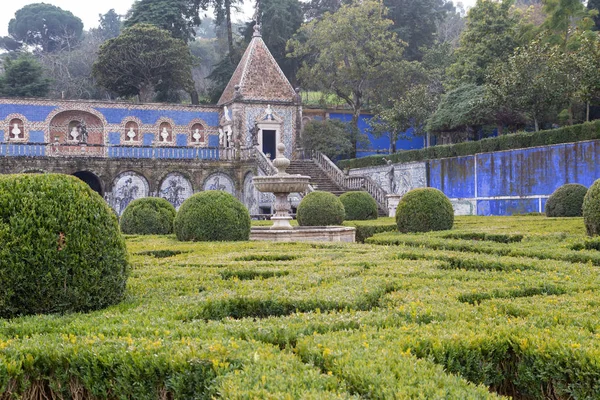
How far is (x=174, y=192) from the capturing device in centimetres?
3066

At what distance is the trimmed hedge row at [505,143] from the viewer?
22.0 metres

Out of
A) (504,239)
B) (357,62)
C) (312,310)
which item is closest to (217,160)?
(357,62)

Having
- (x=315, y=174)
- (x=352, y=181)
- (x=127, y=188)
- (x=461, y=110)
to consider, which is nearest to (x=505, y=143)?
(x=461, y=110)

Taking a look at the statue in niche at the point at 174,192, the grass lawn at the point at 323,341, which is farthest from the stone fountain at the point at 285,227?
the statue in niche at the point at 174,192

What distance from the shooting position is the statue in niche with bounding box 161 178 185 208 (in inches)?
1201

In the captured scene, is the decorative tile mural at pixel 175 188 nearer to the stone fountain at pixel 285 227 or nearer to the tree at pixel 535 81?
the stone fountain at pixel 285 227

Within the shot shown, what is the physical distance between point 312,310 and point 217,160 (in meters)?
26.9

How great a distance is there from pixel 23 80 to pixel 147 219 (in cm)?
2677

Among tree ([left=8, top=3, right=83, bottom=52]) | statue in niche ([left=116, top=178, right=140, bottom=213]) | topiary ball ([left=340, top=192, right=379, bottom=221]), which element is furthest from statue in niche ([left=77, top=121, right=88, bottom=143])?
tree ([left=8, top=3, right=83, bottom=52])

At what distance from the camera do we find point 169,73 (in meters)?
39.6

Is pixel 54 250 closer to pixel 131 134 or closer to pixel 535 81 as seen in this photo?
pixel 535 81

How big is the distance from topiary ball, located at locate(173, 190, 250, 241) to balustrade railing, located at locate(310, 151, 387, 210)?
52.0 ft

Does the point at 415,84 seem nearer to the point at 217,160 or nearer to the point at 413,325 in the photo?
the point at 217,160

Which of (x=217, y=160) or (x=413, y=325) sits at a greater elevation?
(x=217, y=160)
